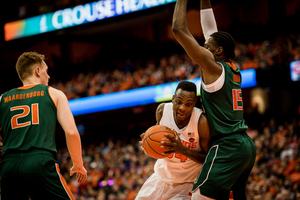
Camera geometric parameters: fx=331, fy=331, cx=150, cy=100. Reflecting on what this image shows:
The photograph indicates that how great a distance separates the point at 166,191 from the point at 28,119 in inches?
66.0

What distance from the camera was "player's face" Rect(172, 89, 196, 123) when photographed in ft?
11.0

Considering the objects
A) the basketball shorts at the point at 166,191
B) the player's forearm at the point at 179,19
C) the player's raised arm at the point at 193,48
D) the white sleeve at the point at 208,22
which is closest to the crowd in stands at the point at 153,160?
the basketball shorts at the point at 166,191

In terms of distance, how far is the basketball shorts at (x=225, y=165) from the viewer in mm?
2922

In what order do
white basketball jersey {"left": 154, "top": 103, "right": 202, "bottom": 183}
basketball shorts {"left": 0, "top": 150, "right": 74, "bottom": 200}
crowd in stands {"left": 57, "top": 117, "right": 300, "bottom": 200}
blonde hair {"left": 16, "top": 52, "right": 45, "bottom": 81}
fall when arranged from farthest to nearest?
crowd in stands {"left": 57, "top": 117, "right": 300, "bottom": 200}, white basketball jersey {"left": 154, "top": 103, "right": 202, "bottom": 183}, blonde hair {"left": 16, "top": 52, "right": 45, "bottom": 81}, basketball shorts {"left": 0, "top": 150, "right": 74, "bottom": 200}

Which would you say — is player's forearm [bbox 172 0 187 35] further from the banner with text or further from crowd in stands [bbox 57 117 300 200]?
the banner with text

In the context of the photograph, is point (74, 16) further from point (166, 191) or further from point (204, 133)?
point (204, 133)

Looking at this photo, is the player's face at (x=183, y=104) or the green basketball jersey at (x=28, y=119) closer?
the green basketball jersey at (x=28, y=119)

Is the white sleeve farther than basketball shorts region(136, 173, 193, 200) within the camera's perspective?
Yes

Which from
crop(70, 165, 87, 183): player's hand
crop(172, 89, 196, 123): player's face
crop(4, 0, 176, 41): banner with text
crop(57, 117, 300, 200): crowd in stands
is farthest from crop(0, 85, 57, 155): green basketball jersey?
crop(4, 0, 176, 41): banner with text

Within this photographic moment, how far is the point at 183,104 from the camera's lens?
11.1ft

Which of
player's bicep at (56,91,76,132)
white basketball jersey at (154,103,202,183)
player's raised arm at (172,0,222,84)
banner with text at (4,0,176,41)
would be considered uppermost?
banner with text at (4,0,176,41)

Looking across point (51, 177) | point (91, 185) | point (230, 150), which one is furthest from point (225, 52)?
point (91, 185)

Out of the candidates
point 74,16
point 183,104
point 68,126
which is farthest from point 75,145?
point 74,16

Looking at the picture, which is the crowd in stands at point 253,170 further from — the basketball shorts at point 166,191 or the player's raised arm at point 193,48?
the player's raised arm at point 193,48
